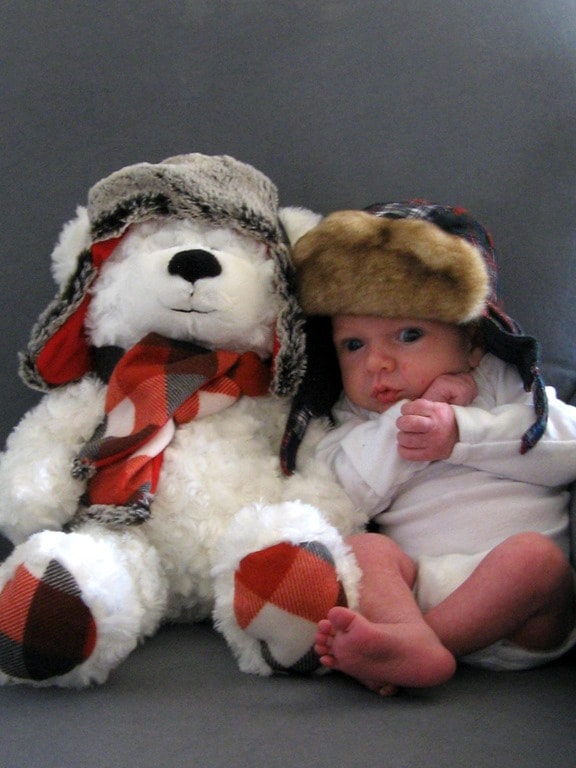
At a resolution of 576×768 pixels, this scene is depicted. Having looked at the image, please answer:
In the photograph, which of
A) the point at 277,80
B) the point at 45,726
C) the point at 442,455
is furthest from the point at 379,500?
the point at 277,80

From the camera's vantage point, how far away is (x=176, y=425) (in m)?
0.90

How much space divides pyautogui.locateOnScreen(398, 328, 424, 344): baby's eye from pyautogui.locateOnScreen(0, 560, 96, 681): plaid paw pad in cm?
45

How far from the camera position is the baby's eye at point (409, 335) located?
922 mm

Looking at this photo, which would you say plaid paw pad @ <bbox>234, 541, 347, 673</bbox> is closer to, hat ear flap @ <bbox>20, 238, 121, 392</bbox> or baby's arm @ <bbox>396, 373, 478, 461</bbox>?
baby's arm @ <bbox>396, 373, 478, 461</bbox>

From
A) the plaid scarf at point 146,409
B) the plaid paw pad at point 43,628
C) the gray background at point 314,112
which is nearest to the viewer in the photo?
the plaid paw pad at point 43,628

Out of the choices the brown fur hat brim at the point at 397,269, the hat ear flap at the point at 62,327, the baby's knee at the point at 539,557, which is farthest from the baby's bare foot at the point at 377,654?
the hat ear flap at the point at 62,327

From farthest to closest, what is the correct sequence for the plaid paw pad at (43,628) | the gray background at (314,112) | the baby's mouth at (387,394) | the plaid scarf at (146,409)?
the gray background at (314,112) < the baby's mouth at (387,394) < the plaid scarf at (146,409) < the plaid paw pad at (43,628)

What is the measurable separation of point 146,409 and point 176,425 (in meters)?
0.05

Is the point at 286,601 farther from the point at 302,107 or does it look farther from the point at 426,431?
the point at 302,107

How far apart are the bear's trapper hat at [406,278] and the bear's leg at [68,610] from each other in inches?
9.8

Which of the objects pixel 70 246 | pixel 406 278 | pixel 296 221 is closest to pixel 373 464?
pixel 406 278

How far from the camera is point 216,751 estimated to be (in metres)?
0.59

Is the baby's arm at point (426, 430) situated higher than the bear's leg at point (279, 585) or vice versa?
the baby's arm at point (426, 430)

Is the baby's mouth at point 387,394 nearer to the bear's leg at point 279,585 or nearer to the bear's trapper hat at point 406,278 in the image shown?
the bear's trapper hat at point 406,278
